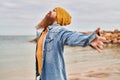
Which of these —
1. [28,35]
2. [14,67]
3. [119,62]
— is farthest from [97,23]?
[14,67]

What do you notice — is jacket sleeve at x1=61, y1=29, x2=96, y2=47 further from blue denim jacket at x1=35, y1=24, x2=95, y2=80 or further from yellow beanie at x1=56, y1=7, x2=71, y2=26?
yellow beanie at x1=56, y1=7, x2=71, y2=26

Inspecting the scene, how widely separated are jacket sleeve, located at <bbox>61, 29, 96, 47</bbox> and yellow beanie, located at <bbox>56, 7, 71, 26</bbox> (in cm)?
15

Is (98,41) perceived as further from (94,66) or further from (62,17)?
(94,66)

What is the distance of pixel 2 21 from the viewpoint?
2793mm

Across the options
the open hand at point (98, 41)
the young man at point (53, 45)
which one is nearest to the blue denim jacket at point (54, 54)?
the young man at point (53, 45)

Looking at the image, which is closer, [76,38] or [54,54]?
[76,38]

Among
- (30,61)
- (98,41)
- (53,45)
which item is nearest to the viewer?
(98,41)

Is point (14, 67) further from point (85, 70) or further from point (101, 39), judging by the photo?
point (101, 39)

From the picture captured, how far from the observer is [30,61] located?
2.72m

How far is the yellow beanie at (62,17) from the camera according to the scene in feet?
7.91

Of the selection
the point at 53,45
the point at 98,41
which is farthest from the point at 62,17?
the point at 98,41

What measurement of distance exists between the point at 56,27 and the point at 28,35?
469 millimetres

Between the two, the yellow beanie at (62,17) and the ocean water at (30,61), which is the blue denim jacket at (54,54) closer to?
the yellow beanie at (62,17)

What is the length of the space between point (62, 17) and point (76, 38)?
33 centimetres
